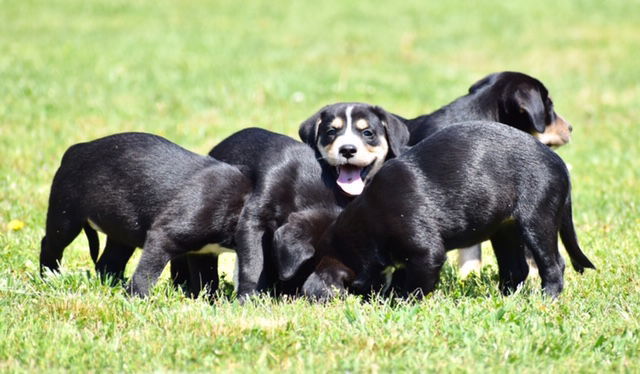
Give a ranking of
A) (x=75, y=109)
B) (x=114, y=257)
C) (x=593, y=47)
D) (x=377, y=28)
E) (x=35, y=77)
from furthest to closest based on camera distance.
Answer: (x=377, y=28) → (x=593, y=47) → (x=35, y=77) → (x=75, y=109) → (x=114, y=257)

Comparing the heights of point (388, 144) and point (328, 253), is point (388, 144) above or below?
above

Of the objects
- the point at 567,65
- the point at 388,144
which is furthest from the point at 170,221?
the point at 567,65

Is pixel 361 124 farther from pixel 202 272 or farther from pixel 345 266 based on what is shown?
pixel 202 272

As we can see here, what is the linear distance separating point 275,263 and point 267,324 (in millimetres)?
1293

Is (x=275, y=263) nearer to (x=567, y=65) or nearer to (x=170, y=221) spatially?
(x=170, y=221)

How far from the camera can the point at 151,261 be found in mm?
6422

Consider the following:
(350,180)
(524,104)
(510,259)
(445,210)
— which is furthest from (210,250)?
(524,104)

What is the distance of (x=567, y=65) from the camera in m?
19.2

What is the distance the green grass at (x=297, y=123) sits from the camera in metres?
5.15

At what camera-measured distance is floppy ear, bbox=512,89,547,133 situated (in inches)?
324

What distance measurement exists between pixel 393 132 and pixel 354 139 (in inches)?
16.8

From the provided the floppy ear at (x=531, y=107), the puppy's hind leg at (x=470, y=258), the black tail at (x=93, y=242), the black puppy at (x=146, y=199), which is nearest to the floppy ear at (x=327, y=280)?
the black puppy at (x=146, y=199)

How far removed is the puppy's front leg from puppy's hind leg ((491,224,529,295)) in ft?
7.72

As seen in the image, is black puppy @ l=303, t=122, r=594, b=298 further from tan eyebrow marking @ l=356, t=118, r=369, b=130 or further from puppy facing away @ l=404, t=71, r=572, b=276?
puppy facing away @ l=404, t=71, r=572, b=276
